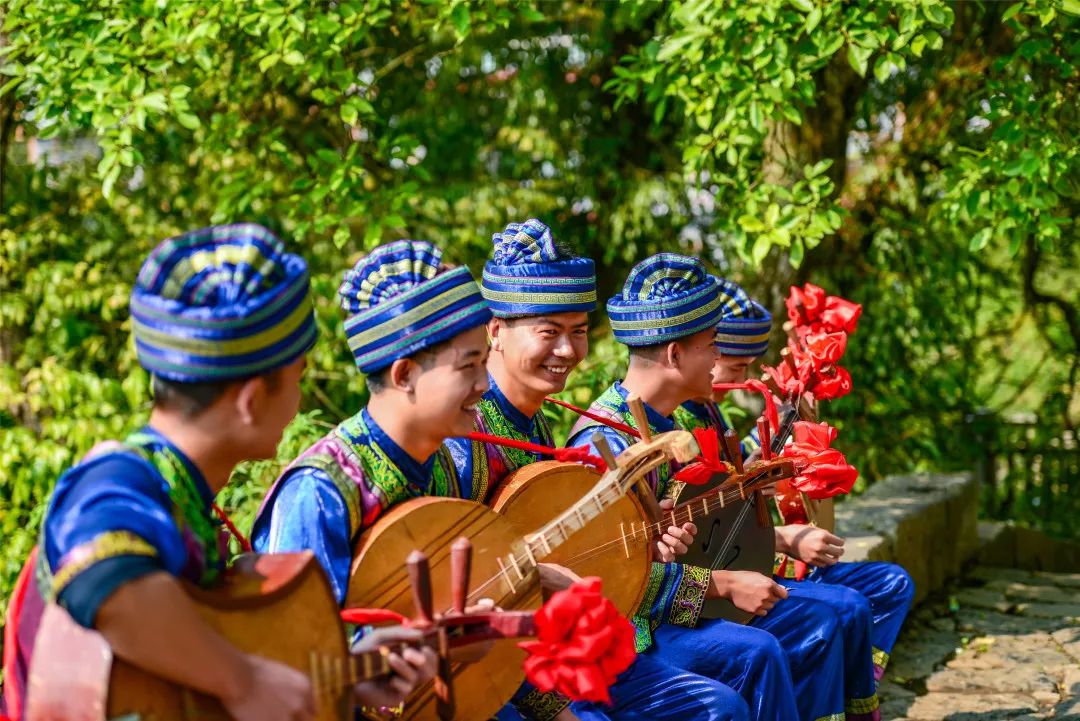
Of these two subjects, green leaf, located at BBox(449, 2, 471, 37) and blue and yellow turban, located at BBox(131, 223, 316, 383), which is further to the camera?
green leaf, located at BBox(449, 2, 471, 37)

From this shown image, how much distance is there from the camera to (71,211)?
7.92 m

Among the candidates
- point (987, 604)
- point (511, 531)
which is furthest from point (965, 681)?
point (511, 531)

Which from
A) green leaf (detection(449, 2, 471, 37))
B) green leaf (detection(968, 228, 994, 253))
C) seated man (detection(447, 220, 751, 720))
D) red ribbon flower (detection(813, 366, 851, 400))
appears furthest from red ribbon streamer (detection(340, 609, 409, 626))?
green leaf (detection(968, 228, 994, 253))

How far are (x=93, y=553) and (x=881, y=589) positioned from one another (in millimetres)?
3557

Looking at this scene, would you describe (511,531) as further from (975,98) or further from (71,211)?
(71,211)

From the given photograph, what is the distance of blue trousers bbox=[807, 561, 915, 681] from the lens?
4871mm

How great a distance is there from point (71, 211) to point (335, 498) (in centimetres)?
590

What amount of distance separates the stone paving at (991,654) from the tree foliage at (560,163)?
1589 millimetres

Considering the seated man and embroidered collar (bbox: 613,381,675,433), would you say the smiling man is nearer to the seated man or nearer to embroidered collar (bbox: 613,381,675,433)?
the seated man

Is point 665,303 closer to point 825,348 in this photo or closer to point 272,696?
point 825,348

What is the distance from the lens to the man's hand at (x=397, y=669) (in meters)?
2.34

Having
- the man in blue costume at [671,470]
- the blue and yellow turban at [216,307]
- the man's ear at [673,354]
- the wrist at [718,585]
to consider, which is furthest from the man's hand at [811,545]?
the blue and yellow turban at [216,307]

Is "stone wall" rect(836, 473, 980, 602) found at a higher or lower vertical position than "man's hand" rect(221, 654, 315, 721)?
lower

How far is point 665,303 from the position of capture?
4.02 metres
